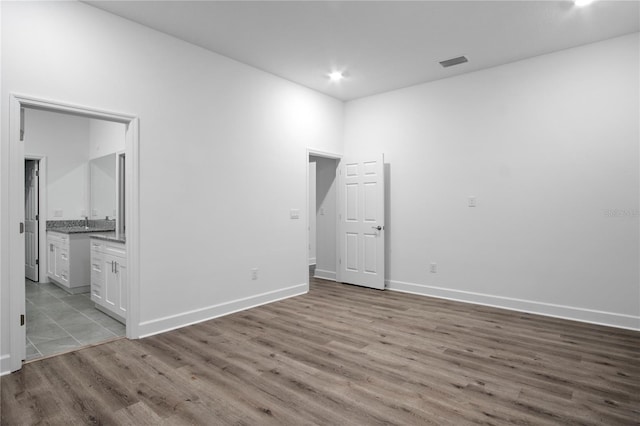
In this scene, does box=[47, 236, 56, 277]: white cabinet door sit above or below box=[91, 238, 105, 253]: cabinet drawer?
below

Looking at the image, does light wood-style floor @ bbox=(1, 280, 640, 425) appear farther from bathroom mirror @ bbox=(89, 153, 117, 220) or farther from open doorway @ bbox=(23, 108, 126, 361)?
bathroom mirror @ bbox=(89, 153, 117, 220)

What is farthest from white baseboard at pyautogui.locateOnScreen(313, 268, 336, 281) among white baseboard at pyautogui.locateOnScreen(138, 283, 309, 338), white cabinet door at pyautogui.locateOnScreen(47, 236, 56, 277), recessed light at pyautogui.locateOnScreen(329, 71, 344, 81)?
white cabinet door at pyautogui.locateOnScreen(47, 236, 56, 277)

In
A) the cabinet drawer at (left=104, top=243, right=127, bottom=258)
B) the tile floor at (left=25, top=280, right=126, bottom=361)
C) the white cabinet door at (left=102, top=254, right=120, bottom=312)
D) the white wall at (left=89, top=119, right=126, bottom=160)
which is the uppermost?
the white wall at (left=89, top=119, right=126, bottom=160)

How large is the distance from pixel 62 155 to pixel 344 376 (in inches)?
239

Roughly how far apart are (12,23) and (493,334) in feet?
16.3

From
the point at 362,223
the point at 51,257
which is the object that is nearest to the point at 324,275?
the point at 362,223

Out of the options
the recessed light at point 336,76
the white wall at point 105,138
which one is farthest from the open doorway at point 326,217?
the white wall at point 105,138

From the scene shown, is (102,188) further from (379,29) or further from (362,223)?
(379,29)

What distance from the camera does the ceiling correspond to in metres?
3.22

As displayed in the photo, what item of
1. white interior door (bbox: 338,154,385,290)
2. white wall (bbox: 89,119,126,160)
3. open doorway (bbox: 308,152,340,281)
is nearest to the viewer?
white wall (bbox: 89,119,126,160)

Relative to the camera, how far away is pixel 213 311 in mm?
4086

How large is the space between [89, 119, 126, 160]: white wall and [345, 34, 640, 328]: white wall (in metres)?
3.95

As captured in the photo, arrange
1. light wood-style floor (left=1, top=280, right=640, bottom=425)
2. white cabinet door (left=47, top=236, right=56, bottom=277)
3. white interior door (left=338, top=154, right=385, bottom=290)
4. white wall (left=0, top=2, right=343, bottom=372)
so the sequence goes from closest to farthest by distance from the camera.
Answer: light wood-style floor (left=1, top=280, right=640, bottom=425) < white wall (left=0, top=2, right=343, bottom=372) < white interior door (left=338, top=154, right=385, bottom=290) < white cabinet door (left=47, top=236, right=56, bottom=277)

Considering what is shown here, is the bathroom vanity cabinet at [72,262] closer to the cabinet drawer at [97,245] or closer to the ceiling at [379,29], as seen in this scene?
the cabinet drawer at [97,245]
